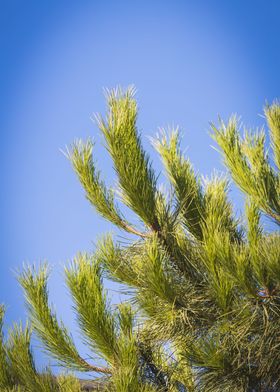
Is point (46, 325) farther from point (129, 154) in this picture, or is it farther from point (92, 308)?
point (129, 154)

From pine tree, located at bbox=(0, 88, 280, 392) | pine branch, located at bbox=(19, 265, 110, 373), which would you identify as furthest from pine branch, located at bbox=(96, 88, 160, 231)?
pine branch, located at bbox=(19, 265, 110, 373)

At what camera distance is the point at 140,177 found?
3367 millimetres

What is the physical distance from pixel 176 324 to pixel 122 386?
0.53 m

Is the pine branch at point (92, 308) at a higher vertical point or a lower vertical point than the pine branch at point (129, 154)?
lower

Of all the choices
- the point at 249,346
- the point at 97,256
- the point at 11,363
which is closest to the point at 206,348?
the point at 249,346

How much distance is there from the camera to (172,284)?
3436 mm

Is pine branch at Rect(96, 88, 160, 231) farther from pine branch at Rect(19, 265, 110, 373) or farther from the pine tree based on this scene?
pine branch at Rect(19, 265, 110, 373)

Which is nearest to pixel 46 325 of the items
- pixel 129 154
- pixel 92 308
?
pixel 92 308

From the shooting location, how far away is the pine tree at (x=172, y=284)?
3.33 m

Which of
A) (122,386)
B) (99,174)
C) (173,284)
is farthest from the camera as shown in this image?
(99,174)

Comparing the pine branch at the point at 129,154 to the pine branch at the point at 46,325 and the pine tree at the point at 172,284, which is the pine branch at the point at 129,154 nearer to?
the pine tree at the point at 172,284

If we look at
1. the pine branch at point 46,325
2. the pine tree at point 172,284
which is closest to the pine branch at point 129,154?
the pine tree at point 172,284

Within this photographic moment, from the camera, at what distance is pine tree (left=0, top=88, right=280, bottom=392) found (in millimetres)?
3326

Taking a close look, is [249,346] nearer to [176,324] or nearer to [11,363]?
[176,324]
